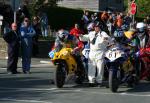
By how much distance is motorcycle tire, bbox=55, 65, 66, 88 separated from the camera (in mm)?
15445

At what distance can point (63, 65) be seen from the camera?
15.6 metres

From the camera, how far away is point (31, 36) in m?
19.7

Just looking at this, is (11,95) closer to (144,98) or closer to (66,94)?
(66,94)

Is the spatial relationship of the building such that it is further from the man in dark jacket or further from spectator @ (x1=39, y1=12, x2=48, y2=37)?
the man in dark jacket

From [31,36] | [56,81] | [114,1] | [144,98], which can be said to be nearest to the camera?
[144,98]

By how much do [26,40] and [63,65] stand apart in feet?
14.5

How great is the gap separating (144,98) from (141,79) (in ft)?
11.3

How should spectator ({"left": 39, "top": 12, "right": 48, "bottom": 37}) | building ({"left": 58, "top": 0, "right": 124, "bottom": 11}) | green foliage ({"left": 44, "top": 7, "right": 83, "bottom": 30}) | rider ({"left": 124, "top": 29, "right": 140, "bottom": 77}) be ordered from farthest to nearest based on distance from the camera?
building ({"left": 58, "top": 0, "right": 124, "bottom": 11})
green foliage ({"left": 44, "top": 7, "right": 83, "bottom": 30})
spectator ({"left": 39, "top": 12, "right": 48, "bottom": 37})
rider ({"left": 124, "top": 29, "right": 140, "bottom": 77})

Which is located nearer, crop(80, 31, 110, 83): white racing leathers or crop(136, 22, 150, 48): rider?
crop(80, 31, 110, 83): white racing leathers

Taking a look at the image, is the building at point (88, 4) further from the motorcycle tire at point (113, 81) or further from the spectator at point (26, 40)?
the motorcycle tire at point (113, 81)

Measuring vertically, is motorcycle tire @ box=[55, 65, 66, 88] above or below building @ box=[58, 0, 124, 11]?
below

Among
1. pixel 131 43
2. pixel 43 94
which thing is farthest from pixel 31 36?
pixel 43 94

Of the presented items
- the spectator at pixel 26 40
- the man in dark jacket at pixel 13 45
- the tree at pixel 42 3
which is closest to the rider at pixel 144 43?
the spectator at pixel 26 40

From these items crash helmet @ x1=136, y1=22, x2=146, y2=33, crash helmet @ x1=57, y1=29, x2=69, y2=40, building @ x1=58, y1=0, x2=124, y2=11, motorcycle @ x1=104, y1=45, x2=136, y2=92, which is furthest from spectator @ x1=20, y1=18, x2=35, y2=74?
building @ x1=58, y1=0, x2=124, y2=11
